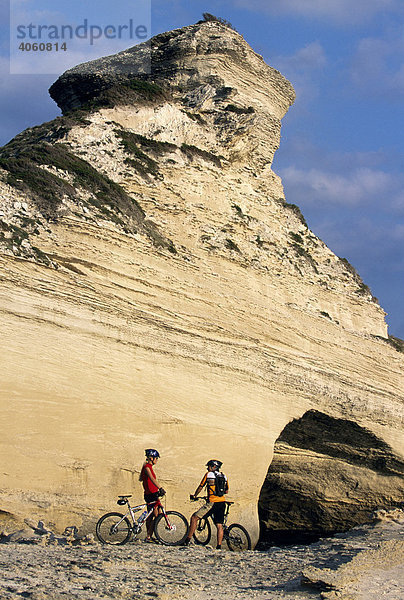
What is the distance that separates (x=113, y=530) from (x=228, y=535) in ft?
5.99

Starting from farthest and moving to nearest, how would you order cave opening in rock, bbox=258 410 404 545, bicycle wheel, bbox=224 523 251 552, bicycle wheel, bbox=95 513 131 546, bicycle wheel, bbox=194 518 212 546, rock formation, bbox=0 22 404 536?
1. cave opening in rock, bbox=258 410 404 545
2. rock formation, bbox=0 22 404 536
3. bicycle wheel, bbox=224 523 251 552
4. bicycle wheel, bbox=194 518 212 546
5. bicycle wheel, bbox=95 513 131 546

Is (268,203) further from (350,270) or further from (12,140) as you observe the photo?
(12,140)

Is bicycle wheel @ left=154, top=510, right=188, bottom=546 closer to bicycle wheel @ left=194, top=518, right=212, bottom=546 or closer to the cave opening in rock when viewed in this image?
bicycle wheel @ left=194, top=518, right=212, bottom=546

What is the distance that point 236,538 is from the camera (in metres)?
9.55

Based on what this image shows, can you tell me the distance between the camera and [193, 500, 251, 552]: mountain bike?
361 inches

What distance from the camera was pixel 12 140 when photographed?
17547 millimetres

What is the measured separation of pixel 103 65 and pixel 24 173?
1142 cm

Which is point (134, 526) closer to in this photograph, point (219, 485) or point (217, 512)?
point (217, 512)

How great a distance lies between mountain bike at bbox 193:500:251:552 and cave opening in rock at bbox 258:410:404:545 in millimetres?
4964

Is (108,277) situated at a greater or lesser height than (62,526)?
greater

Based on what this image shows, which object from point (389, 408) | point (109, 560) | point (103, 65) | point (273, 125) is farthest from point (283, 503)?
point (103, 65)

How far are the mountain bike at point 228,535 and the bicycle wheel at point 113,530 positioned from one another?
3.57 ft

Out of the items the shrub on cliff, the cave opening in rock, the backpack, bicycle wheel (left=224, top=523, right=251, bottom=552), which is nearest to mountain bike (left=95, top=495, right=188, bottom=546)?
the backpack

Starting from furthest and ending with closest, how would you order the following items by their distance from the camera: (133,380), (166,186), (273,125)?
1. (273,125)
2. (166,186)
3. (133,380)
